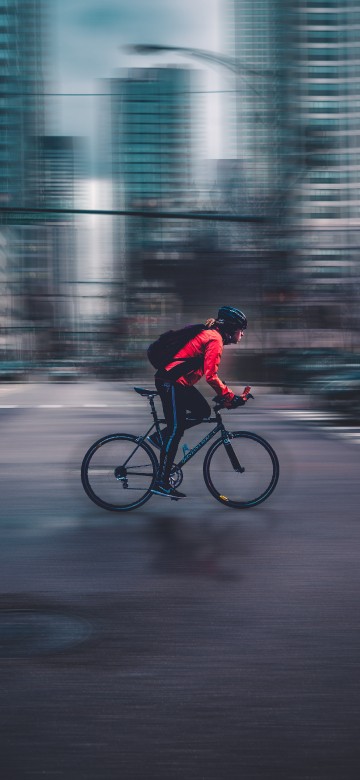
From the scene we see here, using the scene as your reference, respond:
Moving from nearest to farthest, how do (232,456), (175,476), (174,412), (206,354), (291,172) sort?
1. (206,354)
2. (174,412)
3. (175,476)
4. (232,456)
5. (291,172)

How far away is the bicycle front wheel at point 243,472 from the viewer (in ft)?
29.2

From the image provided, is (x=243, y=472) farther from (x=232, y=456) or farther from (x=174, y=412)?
(x=174, y=412)

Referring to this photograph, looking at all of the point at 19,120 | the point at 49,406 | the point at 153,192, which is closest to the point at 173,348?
the point at 49,406

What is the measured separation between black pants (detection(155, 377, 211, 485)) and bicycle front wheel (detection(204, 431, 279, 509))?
388mm

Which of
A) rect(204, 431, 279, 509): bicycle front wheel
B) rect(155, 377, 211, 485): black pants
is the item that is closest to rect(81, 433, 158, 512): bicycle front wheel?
rect(155, 377, 211, 485): black pants

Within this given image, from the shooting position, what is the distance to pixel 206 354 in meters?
8.36

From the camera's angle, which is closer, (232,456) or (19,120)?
(232,456)

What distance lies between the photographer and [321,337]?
48062 mm

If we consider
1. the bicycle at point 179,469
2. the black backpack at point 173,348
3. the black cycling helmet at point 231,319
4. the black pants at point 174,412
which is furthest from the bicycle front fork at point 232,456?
the black cycling helmet at point 231,319

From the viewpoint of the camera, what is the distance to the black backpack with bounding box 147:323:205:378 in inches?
332

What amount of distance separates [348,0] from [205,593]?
5474 cm

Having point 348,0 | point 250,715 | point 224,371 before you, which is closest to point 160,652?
point 250,715

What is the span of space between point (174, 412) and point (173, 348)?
510mm

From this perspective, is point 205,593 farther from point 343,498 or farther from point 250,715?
point 343,498
